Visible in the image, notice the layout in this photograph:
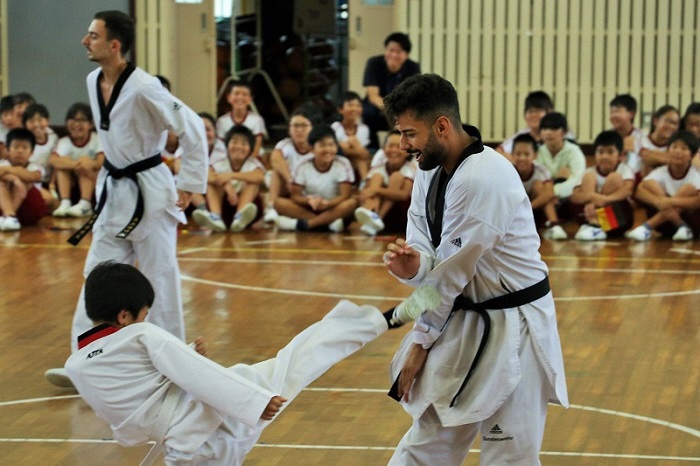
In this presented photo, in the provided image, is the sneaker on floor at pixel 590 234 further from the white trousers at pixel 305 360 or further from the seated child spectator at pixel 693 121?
the white trousers at pixel 305 360

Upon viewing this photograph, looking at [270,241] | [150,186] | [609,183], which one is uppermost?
[150,186]

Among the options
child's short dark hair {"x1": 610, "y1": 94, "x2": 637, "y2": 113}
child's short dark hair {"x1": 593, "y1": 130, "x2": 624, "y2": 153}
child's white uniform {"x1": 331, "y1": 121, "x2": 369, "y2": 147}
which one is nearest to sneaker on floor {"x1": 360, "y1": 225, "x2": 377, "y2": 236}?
child's white uniform {"x1": 331, "y1": 121, "x2": 369, "y2": 147}

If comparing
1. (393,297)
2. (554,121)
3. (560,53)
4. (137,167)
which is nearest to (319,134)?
(554,121)

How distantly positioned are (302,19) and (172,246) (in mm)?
10176

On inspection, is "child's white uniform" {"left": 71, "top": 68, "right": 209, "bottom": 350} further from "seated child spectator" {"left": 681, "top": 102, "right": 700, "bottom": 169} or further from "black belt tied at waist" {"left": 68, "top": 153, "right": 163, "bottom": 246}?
"seated child spectator" {"left": 681, "top": 102, "right": 700, "bottom": 169}

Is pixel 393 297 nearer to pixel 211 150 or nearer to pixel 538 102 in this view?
pixel 211 150

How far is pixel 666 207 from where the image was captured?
32.7 feet

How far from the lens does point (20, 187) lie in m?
10.5

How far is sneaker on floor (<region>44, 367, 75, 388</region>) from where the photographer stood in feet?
18.0

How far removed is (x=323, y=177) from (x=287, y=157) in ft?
1.75

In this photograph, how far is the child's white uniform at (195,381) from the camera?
139 inches

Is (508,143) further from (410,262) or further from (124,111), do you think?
(410,262)

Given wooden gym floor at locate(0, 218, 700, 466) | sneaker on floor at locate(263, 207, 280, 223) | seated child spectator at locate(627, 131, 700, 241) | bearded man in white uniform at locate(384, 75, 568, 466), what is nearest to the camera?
A: bearded man in white uniform at locate(384, 75, 568, 466)

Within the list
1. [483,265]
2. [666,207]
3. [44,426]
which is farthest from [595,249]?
[483,265]
